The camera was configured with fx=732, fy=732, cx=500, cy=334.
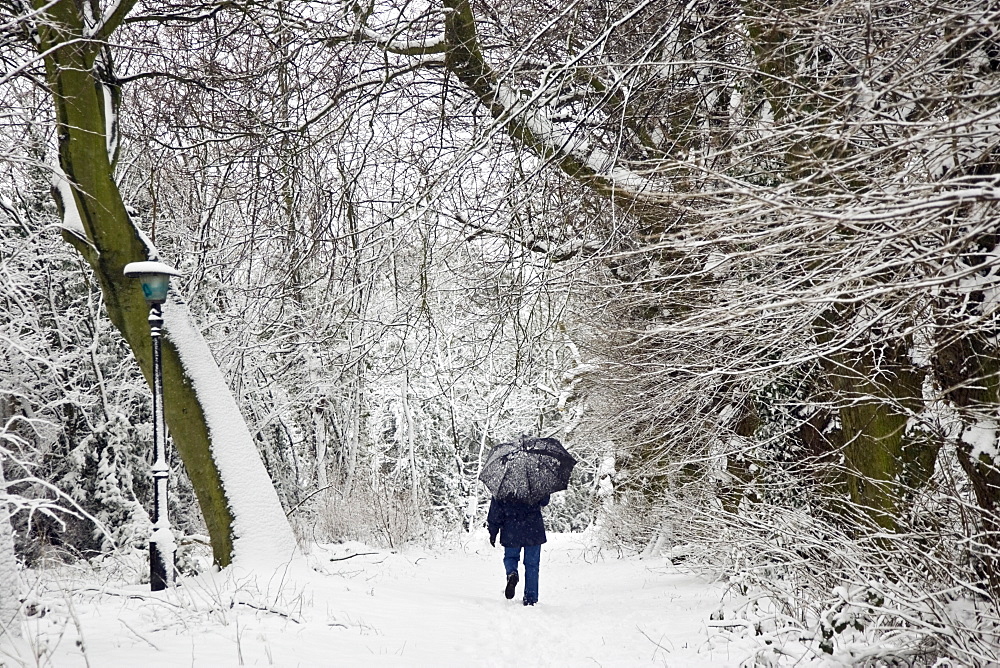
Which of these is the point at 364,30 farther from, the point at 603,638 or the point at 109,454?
the point at 109,454

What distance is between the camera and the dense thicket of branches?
283 centimetres

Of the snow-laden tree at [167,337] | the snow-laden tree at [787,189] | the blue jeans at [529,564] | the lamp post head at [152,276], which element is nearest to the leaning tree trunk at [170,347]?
the snow-laden tree at [167,337]

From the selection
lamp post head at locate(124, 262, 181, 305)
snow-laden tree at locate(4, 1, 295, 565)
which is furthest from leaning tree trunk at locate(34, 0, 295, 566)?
lamp post head at locate(124, 262, 181, 305)

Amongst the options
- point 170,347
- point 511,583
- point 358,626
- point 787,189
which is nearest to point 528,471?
point 511,583

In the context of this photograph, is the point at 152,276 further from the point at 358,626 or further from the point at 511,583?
the point at 511,583

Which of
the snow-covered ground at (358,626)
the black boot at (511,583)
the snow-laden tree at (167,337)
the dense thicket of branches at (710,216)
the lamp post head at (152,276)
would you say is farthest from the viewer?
the black boot at (511,583)

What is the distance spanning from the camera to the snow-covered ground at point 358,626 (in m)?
4.13

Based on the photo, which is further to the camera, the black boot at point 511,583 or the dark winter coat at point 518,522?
the black boot at point 511,583

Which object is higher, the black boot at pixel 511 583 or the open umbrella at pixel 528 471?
the open umbrella at pixel 528 471

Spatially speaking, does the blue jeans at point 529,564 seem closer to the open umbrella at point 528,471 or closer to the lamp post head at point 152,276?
the open umbrella at point 528,471

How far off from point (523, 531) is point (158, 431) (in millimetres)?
3658

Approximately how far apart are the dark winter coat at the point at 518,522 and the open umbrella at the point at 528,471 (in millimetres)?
94

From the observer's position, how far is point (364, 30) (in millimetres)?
5340

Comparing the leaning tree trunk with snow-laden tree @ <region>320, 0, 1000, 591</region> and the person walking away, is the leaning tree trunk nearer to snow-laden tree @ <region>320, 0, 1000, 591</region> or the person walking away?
the person walking away
